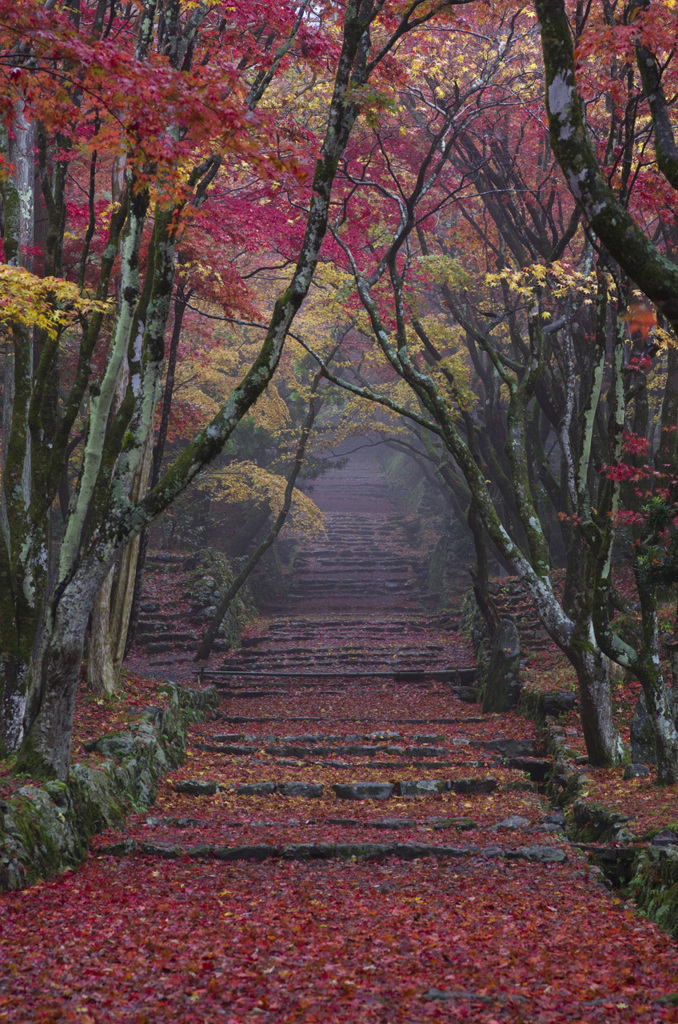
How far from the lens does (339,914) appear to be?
15.3 feet

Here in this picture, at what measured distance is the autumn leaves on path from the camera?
11.2 ft

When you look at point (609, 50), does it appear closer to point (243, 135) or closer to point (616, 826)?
point (243, 135)

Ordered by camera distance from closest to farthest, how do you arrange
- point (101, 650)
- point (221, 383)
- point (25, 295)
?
point (25, 295), point (101, 650), point (221, 383)

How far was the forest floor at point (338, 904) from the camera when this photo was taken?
3428mm

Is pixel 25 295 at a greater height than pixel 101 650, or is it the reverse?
pixel 25 295

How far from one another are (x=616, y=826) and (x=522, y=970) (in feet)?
7.75

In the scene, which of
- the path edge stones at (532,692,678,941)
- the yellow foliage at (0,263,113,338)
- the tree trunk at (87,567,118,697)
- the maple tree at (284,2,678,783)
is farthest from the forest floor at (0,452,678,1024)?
the yellow foliage at (0,263,113,338)

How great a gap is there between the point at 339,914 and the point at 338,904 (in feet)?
0.74

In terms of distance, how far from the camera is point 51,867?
17.1 feet

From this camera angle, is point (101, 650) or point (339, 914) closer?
point (339, 914)

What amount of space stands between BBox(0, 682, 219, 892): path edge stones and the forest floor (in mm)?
177

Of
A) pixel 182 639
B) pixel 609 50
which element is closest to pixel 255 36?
pixel 609 50

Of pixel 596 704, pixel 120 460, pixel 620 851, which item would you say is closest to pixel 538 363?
pixel 596 704

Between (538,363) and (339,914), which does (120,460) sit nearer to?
(339,914)
